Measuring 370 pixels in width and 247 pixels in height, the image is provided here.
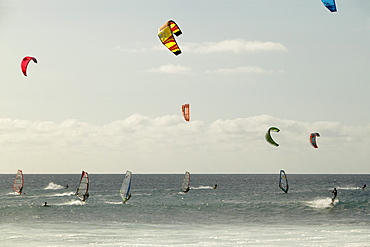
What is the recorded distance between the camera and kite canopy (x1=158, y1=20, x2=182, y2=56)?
65.2ft

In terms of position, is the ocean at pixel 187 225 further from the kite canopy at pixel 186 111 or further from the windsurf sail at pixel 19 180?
the kite canopy at pixel 186 111

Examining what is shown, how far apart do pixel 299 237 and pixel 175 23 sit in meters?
10.5

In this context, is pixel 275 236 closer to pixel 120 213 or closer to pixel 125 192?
pixel 125 192

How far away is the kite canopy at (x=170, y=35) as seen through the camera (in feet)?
65.2

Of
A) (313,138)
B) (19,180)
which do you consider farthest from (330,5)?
(19,180)

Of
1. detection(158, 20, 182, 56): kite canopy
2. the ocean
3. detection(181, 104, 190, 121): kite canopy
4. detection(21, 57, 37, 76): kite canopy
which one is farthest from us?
detection(181, 104, 190, 121): kite canopy

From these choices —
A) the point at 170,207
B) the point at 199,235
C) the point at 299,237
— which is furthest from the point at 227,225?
the point at 170,207

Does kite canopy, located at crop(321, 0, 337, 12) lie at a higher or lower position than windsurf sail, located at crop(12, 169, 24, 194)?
higher

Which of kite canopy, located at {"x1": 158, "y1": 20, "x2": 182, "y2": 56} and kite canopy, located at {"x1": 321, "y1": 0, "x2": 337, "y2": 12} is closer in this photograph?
kite canopy, located at {"x1": 321, "y1": 0, "x2": 337, "y2": 12}

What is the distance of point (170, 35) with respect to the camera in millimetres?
19953

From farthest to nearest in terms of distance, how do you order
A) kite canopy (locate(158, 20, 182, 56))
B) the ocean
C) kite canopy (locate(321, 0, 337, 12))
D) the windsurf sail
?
the windsurf sail, the ocean, kite canopy (locate(158, 20, 182, 56)), kite canopy (locate(321, 0, 337, 12))

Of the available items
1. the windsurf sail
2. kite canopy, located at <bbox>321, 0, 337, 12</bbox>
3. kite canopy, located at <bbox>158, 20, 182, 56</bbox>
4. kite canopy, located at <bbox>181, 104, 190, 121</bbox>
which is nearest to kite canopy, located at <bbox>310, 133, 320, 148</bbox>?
kite canopy, located at <bbox>181, 104, 190, 121</bbox>

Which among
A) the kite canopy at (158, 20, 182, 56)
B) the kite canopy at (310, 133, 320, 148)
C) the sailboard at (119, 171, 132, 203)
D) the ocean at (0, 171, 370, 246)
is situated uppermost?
the kite canopy at (158, 20, 182, 56)

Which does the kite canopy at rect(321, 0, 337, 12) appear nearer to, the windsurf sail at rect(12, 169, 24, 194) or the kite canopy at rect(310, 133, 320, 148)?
the kite canopy at rect(310, 133, 320, 148)
